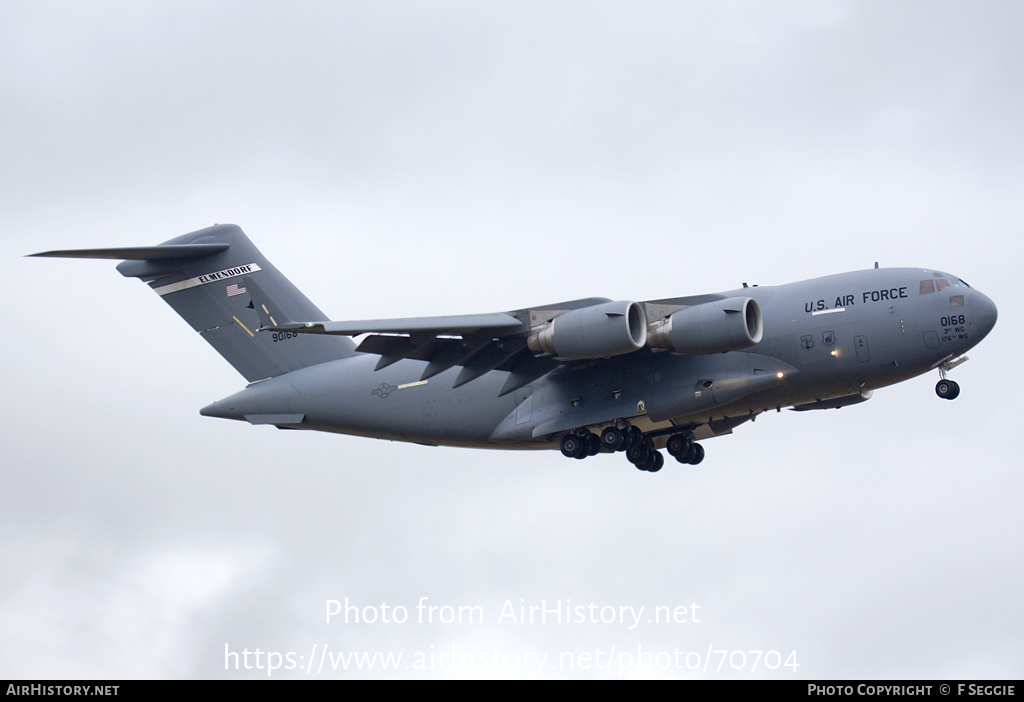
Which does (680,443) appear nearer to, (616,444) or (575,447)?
(616,444)

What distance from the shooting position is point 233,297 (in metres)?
21.2

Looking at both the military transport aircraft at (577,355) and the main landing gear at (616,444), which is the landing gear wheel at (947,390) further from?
the main landing gear at (616,444)

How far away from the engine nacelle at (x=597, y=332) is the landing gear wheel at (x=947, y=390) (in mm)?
4048

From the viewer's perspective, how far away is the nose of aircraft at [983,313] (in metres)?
16.9

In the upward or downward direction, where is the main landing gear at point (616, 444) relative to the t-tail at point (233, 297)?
downward

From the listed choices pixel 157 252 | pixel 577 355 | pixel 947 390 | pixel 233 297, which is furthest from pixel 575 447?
pixel 157 252

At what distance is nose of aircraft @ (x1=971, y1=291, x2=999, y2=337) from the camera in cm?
1692

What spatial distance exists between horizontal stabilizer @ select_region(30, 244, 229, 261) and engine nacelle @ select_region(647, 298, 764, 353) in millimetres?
8058

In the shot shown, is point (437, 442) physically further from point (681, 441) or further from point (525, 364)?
point (681, 441)

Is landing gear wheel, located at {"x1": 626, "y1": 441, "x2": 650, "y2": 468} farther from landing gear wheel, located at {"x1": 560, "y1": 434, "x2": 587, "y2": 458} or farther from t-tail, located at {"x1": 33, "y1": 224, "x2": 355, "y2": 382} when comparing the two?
t-tail, located at {"x1": 33, "y1": 224, "x2": 355, "y2": 382}

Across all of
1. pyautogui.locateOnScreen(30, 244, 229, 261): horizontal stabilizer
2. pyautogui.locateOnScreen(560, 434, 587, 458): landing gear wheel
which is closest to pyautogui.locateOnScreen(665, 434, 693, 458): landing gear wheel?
pyautogui.locateOnScreen(560, 434, 587, 458): landing gear wheel

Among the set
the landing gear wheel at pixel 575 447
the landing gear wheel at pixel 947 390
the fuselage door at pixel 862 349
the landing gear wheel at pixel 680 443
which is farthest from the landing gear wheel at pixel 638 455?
the landing gear wheel at pixel 947 390

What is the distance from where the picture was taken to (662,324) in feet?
56.7
